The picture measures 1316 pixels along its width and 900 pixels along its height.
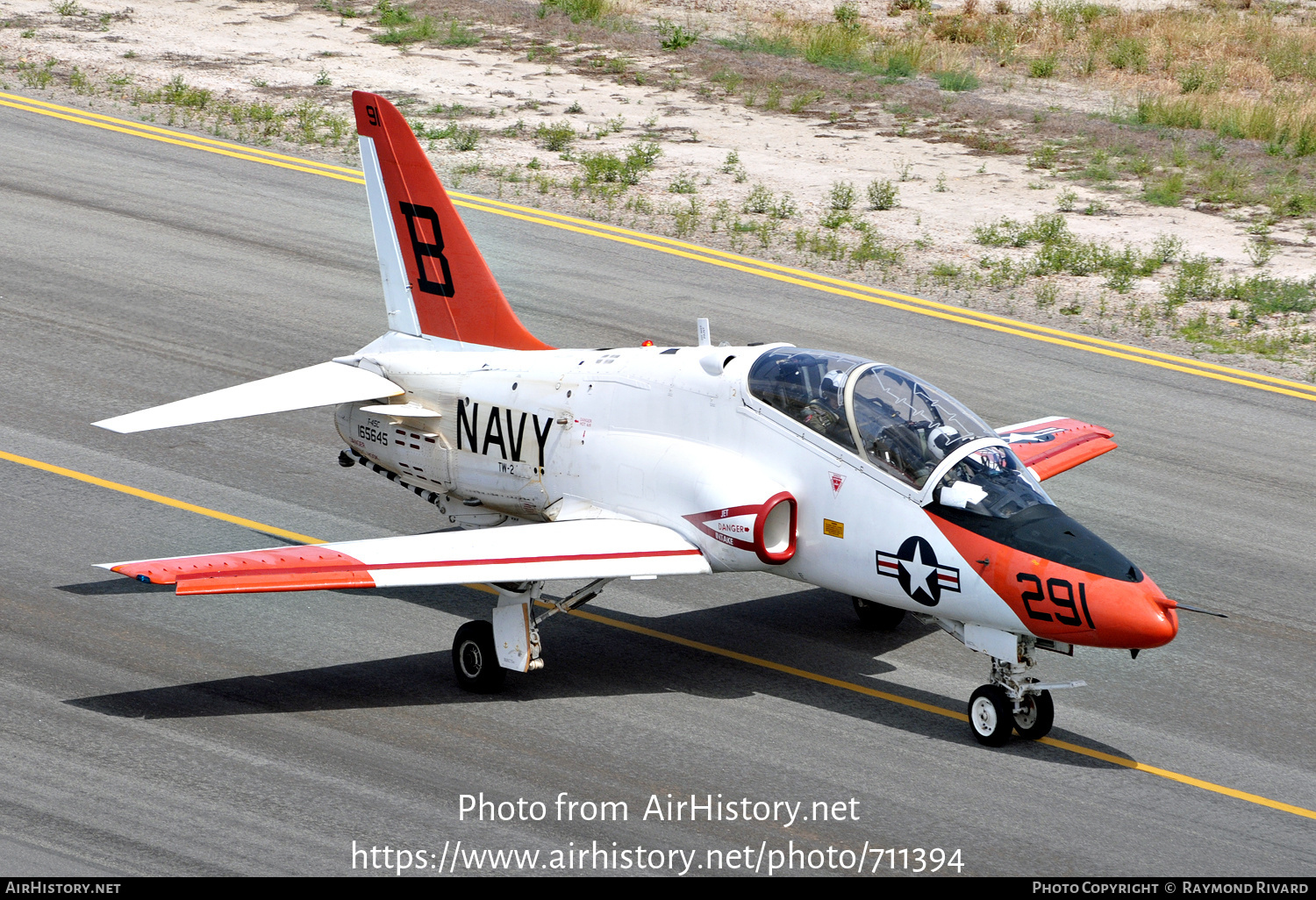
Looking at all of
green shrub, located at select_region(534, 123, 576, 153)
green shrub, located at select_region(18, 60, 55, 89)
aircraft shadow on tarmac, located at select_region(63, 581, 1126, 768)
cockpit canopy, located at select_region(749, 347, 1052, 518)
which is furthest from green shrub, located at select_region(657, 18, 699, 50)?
cockpit canopy, located at select_region(749, 347, 1052, 518)

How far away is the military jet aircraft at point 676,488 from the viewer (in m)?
11.0

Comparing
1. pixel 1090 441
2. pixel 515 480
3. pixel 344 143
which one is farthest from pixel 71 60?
pixel 1090 441

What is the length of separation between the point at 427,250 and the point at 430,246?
5cm

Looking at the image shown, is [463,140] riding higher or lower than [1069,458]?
higher

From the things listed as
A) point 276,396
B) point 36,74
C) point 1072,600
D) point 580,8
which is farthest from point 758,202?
point 1072,600

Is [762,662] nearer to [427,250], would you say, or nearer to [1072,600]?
[1072,600]

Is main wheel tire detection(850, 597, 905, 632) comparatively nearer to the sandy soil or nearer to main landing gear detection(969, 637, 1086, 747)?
main landing gear detection(969, 637, 1086, 747)

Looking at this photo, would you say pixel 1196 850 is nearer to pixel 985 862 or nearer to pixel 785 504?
pixel 985 862

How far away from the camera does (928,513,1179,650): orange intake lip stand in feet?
34.3

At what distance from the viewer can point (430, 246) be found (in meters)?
14.5

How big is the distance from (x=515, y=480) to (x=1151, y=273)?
13645 millimetres

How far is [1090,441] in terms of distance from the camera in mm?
15156

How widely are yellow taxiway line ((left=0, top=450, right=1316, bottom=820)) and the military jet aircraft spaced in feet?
1.91

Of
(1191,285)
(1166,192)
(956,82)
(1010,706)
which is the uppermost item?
(956,82)
